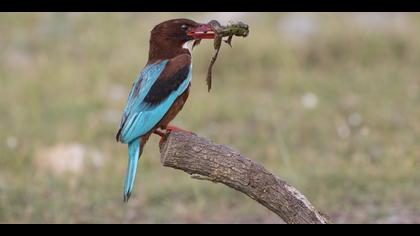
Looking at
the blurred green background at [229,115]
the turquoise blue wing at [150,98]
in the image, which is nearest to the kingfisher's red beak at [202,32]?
the turquoise blue wing at [150,98]

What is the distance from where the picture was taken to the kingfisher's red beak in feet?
15.2

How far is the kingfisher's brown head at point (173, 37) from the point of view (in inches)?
189

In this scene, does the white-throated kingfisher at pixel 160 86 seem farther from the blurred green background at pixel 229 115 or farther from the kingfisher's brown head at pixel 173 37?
the blurred green background at pixel 229 115

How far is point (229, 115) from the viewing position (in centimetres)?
841

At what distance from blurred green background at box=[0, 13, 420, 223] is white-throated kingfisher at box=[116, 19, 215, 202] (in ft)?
5.28

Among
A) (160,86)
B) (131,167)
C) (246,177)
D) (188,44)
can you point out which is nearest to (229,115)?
(188,44)

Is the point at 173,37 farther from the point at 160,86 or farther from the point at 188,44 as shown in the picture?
the point at 160,86

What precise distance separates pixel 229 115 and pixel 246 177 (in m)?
4.36

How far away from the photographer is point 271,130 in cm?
802

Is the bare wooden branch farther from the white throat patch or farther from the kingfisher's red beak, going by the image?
the white throat patch

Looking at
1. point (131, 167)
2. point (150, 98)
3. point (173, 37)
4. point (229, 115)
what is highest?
point (229, 115)

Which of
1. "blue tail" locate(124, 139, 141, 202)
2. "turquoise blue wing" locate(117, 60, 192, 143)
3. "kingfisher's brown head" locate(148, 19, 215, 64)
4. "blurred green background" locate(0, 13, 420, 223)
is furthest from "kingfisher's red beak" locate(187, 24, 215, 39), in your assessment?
"blurred green background" locate(0, 13, 420, 223)
